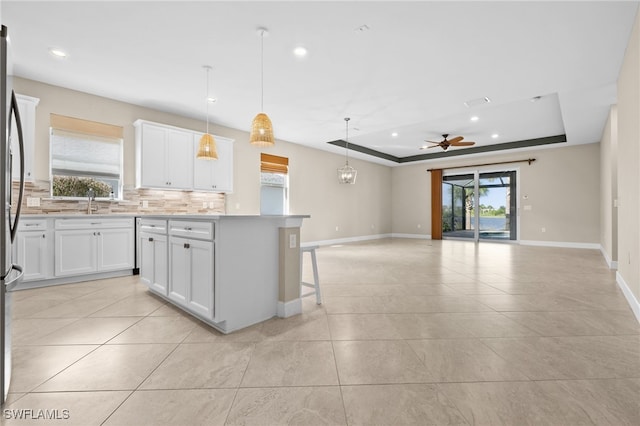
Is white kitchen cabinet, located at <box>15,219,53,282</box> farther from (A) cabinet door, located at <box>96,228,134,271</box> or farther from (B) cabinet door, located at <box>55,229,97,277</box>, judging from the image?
(A) cabinet door, located at <box>96,228,134,271</box>

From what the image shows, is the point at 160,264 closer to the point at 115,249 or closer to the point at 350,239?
the point at 115,249

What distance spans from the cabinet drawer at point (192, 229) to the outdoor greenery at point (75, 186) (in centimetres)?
262

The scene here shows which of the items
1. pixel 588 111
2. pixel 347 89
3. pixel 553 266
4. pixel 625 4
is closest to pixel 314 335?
pixel 347 89

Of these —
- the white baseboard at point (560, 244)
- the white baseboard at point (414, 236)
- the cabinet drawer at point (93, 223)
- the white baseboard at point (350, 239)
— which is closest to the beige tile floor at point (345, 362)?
the cabinet drawer at point (93, 223)

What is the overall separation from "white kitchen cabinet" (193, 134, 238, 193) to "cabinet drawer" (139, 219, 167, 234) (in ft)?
7.04

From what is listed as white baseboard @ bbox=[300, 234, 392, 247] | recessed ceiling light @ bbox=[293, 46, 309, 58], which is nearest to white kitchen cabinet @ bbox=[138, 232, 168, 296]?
recessed ceiling light @ bbox=[293, 46, 309, 58]

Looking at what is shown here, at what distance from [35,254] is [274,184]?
4368mm

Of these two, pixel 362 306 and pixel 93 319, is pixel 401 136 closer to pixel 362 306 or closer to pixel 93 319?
pixel 362 306

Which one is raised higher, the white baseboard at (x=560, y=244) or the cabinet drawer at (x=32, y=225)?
the cabinet drawer at (x=32, y=225)

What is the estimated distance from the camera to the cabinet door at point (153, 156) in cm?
463

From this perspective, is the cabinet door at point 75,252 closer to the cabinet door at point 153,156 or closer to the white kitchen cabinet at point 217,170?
the cabinet door at point 153,156

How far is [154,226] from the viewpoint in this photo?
2.99 meters

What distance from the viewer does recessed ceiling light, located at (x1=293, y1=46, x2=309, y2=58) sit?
3.20m

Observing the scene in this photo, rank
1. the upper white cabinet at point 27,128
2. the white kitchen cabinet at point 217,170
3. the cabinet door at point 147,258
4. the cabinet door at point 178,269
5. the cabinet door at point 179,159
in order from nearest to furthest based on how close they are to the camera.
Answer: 1. the cabinet door at point 178,269
2. the cabinet door at point 147,258
3. the upper white cabinet at point 27,128
4. the cabinet door at point 179,159
5. the white kitchen cabinet at point 217,170
